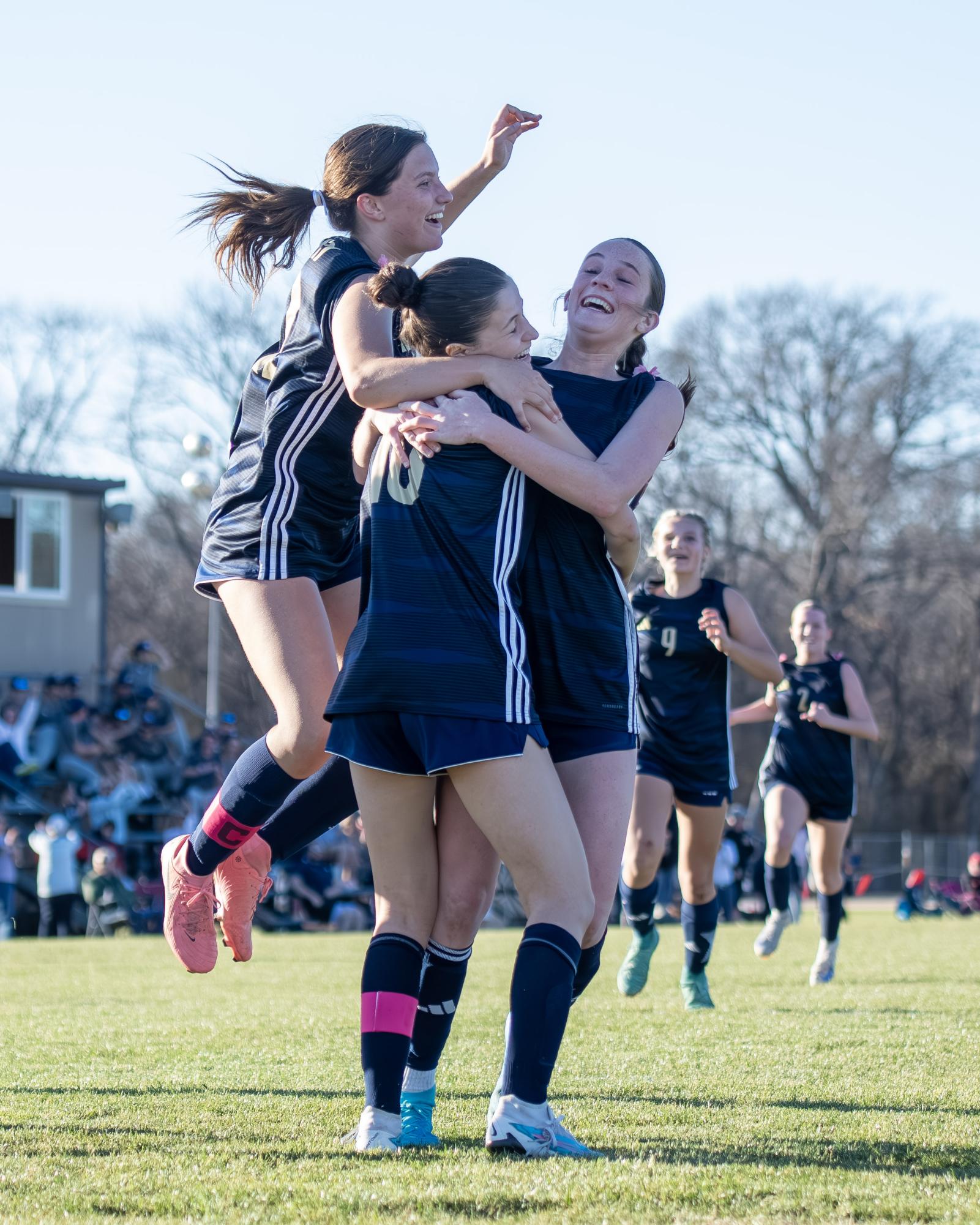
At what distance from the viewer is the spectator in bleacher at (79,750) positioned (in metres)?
20.2

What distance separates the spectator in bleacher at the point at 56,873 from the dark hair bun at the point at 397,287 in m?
14.2

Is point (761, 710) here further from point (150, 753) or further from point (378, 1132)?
point (150, 753)

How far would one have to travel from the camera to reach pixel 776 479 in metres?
40.1

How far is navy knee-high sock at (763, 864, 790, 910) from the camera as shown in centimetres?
991

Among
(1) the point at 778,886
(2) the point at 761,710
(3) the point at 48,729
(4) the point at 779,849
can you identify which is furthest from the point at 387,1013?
(3) the point at 48,729

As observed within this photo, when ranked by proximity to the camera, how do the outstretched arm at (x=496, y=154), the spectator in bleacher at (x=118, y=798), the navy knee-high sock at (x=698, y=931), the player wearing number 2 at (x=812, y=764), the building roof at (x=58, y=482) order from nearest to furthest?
1. the outstretched arm at (x=496, y=154)
2. the navy knee-high sock at (x=698, y=931)
3. the player wearing number 2 at (x=812, y=764)
4. the spectator in bleacher at (x=118, y=798)
5. the building roof at (x=58, y=482)

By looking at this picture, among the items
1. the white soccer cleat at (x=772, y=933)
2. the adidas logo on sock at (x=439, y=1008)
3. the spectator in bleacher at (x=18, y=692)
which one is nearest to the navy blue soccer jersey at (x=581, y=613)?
the adidas logo on sock at (x=439, y=1008)

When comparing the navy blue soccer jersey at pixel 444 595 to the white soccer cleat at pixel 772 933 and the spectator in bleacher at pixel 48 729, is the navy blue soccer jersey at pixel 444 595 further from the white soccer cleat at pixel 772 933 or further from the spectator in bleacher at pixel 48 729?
the spectator in bleacher at pixel 48 729

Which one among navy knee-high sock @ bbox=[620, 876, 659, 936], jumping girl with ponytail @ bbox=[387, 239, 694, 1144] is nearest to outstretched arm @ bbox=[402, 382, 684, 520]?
jumping girl with ponytail @ bbox=[387, 239, 694, 1144]

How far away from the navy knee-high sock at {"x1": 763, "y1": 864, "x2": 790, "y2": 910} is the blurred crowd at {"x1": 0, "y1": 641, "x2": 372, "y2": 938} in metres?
9.18

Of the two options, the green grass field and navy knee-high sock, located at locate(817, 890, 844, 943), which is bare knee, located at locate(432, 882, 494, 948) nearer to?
the green grass field

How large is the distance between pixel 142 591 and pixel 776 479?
19.0 m

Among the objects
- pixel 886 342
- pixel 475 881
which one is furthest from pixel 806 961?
pixel 886 342

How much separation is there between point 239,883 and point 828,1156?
2092 mm
